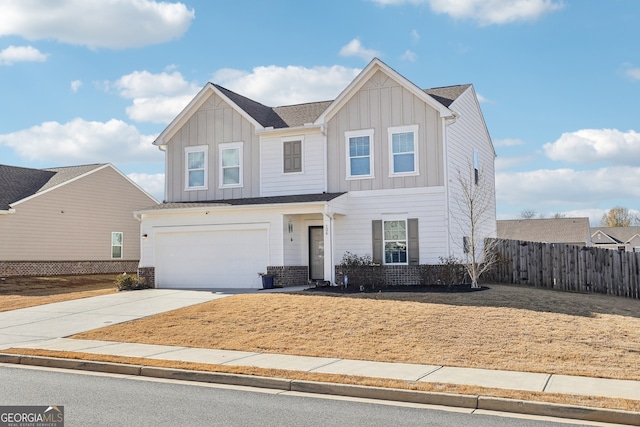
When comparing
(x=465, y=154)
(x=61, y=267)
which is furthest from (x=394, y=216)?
(x=61, y=267)

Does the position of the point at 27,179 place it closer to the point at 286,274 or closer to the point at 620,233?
the point at 286,274

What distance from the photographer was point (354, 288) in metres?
21.1

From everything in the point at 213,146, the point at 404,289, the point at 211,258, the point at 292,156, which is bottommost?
the point at 404,289

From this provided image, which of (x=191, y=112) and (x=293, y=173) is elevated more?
(x=191, y=112)

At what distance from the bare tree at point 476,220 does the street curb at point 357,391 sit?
36.3 ft

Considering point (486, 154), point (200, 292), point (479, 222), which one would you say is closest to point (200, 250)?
point (200, 292)

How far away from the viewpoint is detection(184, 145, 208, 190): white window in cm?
2636

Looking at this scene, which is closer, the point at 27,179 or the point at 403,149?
the point at 403,149

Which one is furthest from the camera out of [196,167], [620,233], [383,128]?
[620,233]

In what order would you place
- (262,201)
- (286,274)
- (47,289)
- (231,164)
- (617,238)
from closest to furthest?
(286,274)
(262,201)
(231,164)
(47,289)
(617,238)

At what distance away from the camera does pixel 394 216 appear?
23.0 m

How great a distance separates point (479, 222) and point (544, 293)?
24.5ft

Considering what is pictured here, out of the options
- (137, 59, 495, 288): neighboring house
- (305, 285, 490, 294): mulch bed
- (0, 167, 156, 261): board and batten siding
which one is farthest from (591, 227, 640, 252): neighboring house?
(305, 285, 490, 294): mulch bed

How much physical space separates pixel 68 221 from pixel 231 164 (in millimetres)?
12855
